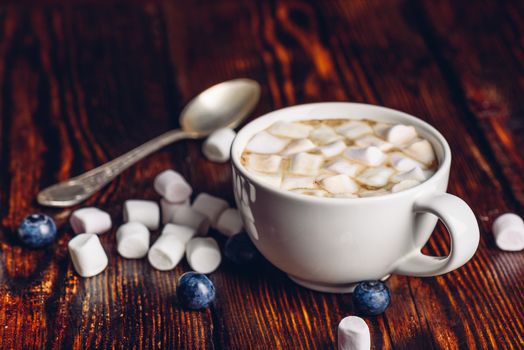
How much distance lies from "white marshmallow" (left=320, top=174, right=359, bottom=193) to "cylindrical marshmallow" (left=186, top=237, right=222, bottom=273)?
24 cm

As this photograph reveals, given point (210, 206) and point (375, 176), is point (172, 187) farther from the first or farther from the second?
point (375, 176)

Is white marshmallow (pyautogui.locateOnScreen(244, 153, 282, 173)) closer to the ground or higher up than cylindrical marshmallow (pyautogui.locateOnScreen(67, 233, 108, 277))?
higher up

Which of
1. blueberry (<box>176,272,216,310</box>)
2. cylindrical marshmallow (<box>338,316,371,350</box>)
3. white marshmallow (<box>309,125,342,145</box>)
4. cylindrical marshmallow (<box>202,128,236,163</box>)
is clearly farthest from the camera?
cylindrical marshmallow (<box>202,128,236,163</box>)

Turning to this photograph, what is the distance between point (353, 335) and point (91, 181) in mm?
634

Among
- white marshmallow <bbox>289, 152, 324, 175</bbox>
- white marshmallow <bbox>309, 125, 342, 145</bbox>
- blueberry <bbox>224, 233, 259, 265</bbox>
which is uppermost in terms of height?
white marshmallow <bbox>289, 152, 324, 175</bbox>

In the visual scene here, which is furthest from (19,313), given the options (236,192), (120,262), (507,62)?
(507,62)

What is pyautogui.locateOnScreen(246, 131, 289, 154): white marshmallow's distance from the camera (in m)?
1.18

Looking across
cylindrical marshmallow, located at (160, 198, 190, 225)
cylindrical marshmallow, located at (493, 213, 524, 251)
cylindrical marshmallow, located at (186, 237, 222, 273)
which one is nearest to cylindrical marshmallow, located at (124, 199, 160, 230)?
cylindrical marshmallow, located at (160, 198, 190, 225)

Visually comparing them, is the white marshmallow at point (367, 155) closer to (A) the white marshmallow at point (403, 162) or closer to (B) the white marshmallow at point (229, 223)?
(A) the white marshmallow at point (403, 162)

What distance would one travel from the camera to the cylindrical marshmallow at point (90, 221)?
1.29m

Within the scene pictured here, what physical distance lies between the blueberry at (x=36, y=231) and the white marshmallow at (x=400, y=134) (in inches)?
→ 22.3

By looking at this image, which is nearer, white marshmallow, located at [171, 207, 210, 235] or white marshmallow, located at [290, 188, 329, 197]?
white marshmallow, located at [290, 188, 329, 197]

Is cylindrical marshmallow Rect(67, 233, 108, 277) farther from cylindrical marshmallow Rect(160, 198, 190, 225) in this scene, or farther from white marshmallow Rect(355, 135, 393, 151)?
white marshmallow Rect(355, 135, 393, 151)

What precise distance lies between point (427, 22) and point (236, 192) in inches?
41.6
